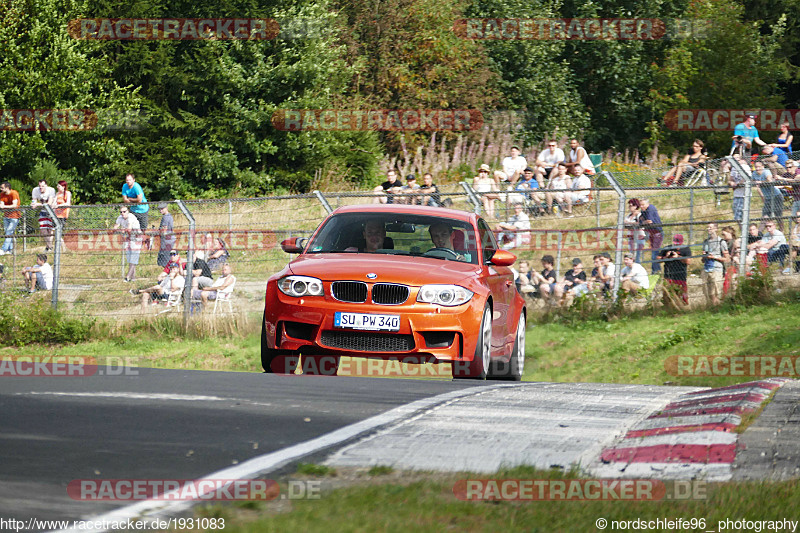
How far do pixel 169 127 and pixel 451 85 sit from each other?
12.3 meters

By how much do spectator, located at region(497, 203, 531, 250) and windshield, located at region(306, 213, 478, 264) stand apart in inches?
314

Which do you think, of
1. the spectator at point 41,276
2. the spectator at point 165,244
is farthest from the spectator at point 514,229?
the spectator at point 41,276

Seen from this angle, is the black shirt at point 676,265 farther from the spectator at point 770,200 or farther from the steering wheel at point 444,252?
the steering wheel at point 444,252

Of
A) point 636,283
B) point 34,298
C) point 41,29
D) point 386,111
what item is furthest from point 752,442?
point 386,111

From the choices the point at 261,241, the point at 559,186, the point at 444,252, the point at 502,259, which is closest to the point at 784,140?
the point at 559,186

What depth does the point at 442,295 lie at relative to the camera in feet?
33.5

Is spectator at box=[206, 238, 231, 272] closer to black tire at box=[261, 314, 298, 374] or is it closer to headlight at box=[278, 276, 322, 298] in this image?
black tire at box=[261, 314, 298, 374]

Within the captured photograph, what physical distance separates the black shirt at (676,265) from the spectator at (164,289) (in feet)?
25.3

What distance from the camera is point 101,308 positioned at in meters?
19.3

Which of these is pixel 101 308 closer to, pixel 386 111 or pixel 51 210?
pixel 51 210

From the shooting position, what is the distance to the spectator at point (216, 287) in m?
18.3

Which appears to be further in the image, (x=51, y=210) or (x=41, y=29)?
(x=41, y=29)

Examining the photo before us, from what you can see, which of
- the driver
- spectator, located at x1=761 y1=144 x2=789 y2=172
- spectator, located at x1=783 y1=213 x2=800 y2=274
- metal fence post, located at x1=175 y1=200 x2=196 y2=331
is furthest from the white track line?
spectator, located at x1=761 y1=144 x2=789 y2=172

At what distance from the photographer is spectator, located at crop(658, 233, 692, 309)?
1744cm
